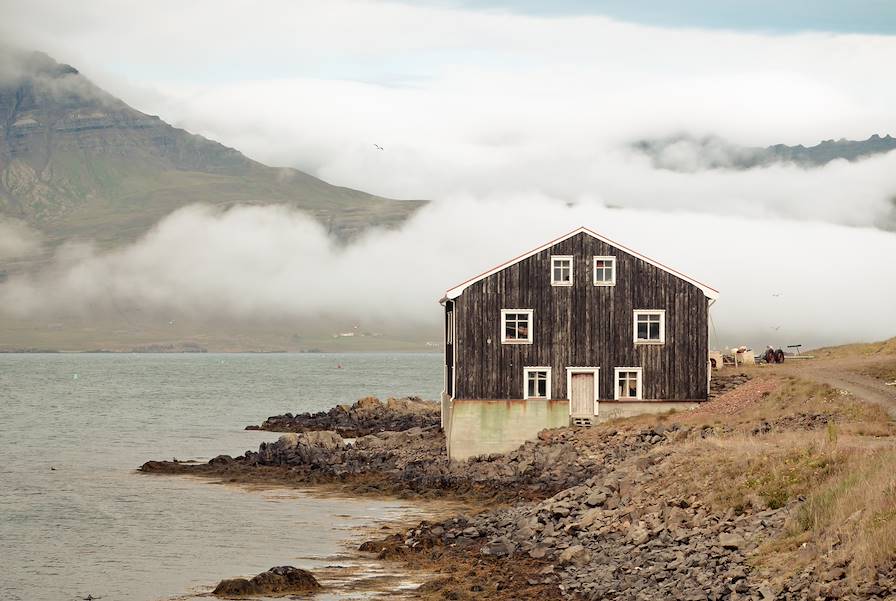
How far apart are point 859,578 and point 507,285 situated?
3645 cm

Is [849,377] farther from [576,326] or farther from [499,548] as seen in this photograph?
[499,548]

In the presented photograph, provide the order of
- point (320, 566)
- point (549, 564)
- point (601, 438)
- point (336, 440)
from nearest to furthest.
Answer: point (549, 564) < point (320, 566) < point (601, 438) < point (336, 440)

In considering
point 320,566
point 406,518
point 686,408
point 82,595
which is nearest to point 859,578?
point 320,566

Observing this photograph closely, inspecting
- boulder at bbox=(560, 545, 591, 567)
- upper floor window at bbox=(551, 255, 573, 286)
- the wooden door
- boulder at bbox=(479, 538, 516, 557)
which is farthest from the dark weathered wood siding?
boulder at bbox=(560, 545, 591, 567)

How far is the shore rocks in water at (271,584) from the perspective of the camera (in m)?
35.0

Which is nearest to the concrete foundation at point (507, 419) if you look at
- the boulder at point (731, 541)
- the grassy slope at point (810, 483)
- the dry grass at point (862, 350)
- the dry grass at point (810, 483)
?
the grassy slope at point (810, 483)

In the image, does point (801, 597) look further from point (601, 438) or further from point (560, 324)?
point (560, 324)

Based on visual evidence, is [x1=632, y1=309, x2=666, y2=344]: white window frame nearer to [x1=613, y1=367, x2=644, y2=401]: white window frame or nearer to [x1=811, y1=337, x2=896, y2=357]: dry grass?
[x1=613, y1=367, x2=644, y2=401]: white window frame

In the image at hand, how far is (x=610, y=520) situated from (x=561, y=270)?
25076 millimetres

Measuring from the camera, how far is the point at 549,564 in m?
34.8

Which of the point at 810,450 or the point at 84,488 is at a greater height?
the point at 810,450

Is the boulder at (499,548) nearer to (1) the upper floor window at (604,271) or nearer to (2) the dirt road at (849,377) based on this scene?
(2) the dirt road at (849,377)

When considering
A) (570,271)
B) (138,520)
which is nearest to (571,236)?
(570,271)

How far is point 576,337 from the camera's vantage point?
60688mm
